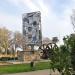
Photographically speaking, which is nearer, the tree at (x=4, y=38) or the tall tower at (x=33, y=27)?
the tall tower at (x=33, y=27)

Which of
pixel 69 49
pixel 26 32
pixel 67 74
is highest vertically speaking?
pixel 26 32

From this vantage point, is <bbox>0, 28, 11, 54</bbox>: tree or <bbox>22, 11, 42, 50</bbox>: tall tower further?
<bbox>0, 28, 11, 54</bbox>: tree

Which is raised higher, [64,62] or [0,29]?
[0,29]

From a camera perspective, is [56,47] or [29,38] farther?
[29,38]

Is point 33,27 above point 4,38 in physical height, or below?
below

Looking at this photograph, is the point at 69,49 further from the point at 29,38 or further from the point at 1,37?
the point at 1,37

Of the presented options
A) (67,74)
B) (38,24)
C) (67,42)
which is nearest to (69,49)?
(67,42)

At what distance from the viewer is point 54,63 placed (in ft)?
29.8

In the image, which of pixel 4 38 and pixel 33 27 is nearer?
pixel 33 27

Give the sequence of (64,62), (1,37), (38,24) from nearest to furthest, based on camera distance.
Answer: (64,62) < (38,24) < (1,37)

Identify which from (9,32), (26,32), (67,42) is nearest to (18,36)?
(9,32)

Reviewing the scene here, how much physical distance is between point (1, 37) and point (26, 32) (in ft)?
134

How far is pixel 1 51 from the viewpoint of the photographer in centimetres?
8769

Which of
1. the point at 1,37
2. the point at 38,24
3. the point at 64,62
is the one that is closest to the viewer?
the point at 64,62
